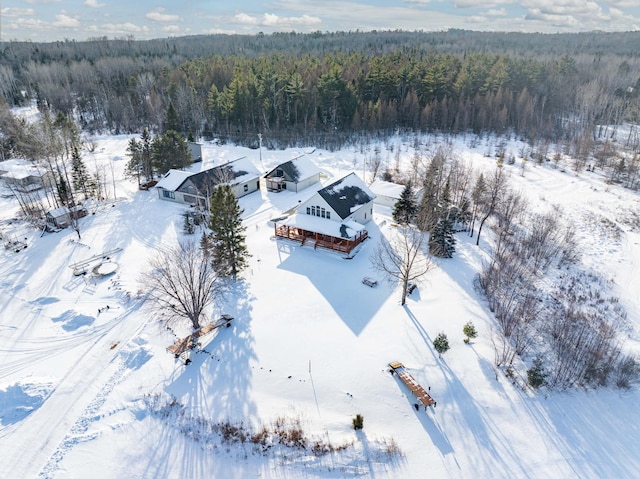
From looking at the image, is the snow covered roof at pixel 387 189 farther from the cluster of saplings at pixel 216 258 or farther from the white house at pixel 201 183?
the cluster of saplings at pixel 216 258

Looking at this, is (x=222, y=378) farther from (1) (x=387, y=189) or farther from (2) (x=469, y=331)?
(1) (x=387, y=189)

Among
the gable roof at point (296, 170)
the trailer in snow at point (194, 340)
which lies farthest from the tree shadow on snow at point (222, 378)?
the gable roof at point (296, 170)

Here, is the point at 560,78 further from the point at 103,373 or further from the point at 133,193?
the point at 103,373

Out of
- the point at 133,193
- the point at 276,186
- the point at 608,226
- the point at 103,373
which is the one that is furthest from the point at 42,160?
the point at 608,226

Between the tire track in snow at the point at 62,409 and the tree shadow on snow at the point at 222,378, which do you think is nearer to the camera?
the tire track in snow at the point at 62,409

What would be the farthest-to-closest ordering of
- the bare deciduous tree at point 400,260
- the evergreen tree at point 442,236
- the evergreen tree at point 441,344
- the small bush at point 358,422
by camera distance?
the evergreen tree at point 442,236, the bare deciduous tree at point 400,260, the evergreen tree at point 441,344, the small bush at point 358,422

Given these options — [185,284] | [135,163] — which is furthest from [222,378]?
[135,163]

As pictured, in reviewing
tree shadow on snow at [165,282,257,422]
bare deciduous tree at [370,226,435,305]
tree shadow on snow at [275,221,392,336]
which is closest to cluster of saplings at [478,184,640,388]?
bare deciduous tree at [370,226,435,305]
